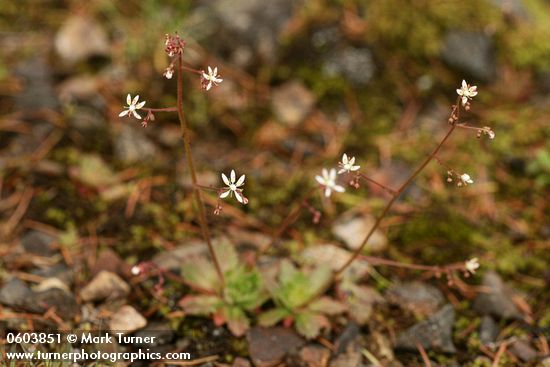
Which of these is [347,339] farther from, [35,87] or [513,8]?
[513,8]

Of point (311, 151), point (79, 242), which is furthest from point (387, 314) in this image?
point (79, 242)

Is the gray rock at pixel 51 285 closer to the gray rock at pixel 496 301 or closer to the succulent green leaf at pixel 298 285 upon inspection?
the succulent green leaf at pixel 298 285

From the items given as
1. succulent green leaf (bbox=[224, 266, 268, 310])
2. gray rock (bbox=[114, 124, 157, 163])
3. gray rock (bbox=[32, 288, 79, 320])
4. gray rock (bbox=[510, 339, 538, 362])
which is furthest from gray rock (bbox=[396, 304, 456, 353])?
gray rock (bbox=[114, 124, 157, 163])

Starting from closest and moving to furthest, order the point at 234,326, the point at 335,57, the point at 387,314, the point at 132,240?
1. the point at 234,326
2. the point at 387,314
3. the point at 132,240
4. the point at 335,57

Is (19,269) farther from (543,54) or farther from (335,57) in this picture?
(543,54)

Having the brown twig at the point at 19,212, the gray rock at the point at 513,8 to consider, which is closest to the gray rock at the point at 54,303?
the brown twig at the point at 19,212

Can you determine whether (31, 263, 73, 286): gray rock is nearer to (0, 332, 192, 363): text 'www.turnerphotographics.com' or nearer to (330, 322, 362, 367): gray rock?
(0, 332, 192, 363): text 'www.turnerphotographics.com'
